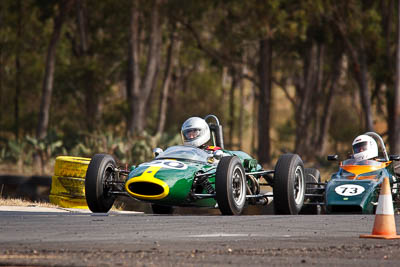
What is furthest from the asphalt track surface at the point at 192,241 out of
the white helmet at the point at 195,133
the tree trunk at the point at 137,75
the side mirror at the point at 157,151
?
the tree trunk at the point at 137,75

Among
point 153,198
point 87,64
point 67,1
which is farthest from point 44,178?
point 87,64

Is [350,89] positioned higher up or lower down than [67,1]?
lower down

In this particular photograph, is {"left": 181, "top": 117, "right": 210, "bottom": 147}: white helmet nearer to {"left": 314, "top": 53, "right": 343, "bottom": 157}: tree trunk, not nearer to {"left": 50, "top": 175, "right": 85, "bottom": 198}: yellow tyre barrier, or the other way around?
{"left": 50, "top": 175, "right": 85, "bottom": 198}: yellow tyre barrier

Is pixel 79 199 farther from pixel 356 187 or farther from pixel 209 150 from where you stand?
pixel 356 187

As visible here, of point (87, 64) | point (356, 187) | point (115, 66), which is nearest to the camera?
point (356, 187)

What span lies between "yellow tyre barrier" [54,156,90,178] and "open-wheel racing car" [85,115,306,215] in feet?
6.12

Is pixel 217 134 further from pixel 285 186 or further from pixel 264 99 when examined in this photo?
pixel 264 99

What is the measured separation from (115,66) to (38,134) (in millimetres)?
14151

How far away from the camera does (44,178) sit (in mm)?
22734

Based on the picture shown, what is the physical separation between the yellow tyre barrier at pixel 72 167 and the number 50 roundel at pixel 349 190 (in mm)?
4757

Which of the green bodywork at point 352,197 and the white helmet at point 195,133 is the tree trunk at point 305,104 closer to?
the white helmet at point 195,133

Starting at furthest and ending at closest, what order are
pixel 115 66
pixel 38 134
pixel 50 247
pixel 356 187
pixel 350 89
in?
pixel 350 89, pixel 115 66, pixel 38 134, pixel 356 187, pixel 50 247

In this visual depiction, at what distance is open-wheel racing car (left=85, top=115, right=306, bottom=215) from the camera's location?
13469 mm

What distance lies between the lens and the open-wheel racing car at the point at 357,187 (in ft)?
47.9
